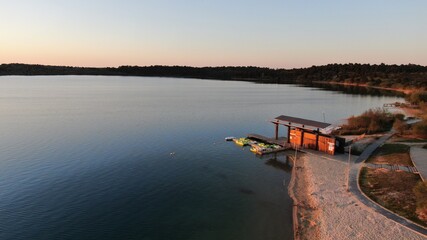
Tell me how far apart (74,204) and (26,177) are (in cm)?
892

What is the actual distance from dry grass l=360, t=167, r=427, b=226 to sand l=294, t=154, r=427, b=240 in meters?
1.54

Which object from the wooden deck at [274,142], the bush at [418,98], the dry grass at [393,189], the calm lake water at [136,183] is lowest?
the calm lake water at [136,183]

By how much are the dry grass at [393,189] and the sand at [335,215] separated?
1.54 meters

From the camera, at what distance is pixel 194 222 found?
927 inches

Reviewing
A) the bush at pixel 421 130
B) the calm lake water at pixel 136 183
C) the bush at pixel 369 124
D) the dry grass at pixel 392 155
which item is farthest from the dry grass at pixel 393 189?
the bush at pixel 369 124

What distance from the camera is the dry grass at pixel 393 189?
22.9m

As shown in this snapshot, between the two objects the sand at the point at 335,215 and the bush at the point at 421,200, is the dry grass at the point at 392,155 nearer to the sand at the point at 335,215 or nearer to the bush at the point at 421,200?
the sand at the point at 335,215

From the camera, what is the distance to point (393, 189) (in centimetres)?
2620

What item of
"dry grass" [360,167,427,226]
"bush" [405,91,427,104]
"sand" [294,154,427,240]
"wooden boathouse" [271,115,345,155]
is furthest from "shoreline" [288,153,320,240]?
"bush" [405,91,427,104]

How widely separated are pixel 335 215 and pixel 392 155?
1712cm

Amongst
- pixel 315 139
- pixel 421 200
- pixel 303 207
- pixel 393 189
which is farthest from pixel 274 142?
pixel 421 200

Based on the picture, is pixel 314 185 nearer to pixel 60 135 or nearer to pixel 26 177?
pixel 26 177

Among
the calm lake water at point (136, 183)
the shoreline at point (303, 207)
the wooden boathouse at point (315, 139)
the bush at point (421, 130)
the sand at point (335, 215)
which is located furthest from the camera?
the bush at point (421, 130)

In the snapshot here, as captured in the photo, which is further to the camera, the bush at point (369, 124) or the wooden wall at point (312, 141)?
the bush at point (369, 124)
